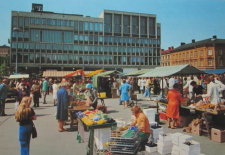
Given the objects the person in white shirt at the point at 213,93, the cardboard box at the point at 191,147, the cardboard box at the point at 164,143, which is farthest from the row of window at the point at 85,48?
the cardboard box at the point at 191,147

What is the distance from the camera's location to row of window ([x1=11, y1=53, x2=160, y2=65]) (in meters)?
49.5

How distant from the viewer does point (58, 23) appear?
51.6 m

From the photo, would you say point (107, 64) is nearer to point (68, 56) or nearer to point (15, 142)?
point (68, 56)

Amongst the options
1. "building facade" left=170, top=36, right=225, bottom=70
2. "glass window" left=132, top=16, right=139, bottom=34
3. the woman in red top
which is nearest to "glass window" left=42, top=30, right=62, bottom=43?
"glass window" left=132, top=16, right=139, bottom=34

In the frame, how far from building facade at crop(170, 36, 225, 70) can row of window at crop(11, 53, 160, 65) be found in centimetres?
879

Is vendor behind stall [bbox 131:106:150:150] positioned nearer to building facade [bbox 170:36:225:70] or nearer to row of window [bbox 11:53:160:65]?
building facade [bbox 170:36:225:70]

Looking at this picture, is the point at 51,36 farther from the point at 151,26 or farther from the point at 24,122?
the point at 24,122

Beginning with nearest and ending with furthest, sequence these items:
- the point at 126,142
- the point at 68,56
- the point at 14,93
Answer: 1. the point at 126,142
2. the point at 14,93
3. the point at 68,56

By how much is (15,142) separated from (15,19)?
1987 inches

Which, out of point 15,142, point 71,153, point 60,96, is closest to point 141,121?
point 71,153

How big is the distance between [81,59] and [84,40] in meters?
5.45

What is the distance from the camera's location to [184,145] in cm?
456

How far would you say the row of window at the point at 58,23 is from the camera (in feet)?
161

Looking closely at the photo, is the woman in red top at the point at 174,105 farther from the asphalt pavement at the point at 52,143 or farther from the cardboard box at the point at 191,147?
the cardboard box at the point at 191,147
